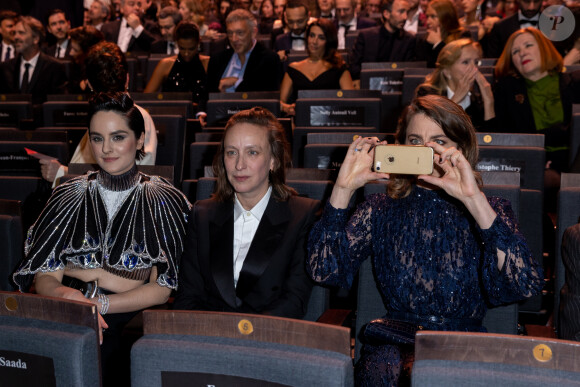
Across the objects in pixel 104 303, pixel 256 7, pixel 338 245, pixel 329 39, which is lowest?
pixel 104 303

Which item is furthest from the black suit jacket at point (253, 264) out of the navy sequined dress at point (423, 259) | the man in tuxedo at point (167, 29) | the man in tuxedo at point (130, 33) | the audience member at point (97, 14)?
the audience member at point (97, 14)

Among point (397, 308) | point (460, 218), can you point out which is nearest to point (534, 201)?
point (460, 218)

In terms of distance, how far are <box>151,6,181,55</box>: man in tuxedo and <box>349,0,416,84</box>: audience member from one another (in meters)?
1.75

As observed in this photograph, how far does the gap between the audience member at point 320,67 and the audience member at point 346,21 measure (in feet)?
6.57

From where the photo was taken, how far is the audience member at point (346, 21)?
7422 mm

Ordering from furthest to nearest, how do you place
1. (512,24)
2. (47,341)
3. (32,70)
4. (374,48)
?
1. (32,70)
2. (374,48)
3. (512,24)
4. (47,341)

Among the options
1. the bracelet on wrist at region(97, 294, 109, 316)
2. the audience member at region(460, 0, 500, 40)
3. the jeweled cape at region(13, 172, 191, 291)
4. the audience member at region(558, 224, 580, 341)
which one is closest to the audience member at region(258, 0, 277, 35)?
the audience member at region(460, 0, 500, 40)

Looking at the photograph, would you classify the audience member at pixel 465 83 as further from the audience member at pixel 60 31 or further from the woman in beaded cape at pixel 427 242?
the audience member at pixel 60 31

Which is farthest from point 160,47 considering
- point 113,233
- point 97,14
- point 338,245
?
point 338,245

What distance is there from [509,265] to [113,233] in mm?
1325

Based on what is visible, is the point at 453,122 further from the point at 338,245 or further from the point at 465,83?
the point at 465,83

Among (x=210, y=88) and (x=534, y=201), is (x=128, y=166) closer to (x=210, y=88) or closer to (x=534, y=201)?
(x=534, y=201)

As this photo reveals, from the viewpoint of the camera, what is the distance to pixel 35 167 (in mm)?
3697

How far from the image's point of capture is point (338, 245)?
216 centimetres
